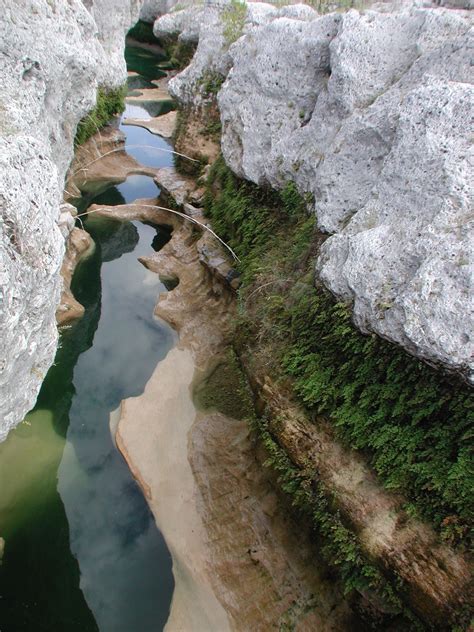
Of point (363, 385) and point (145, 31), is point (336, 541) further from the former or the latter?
point (145, 31)

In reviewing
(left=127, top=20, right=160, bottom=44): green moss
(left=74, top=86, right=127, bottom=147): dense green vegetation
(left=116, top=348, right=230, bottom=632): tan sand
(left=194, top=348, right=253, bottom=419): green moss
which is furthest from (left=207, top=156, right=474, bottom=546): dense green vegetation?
(left=127, top=20, right=160, bottom=44): green moss

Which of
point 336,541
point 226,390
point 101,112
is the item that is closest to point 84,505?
point 226,390

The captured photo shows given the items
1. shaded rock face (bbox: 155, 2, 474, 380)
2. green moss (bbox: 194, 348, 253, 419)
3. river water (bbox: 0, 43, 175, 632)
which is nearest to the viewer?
shaded rock face (bbox: 155, 2, 474, 380)

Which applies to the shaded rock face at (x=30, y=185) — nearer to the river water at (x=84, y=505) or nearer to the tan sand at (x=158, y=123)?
the river water at (x=84, y=505)

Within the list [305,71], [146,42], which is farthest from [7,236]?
[146,42]

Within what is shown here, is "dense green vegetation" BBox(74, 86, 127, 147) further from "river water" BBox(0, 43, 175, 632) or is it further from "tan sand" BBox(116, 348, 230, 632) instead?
"tan sand" BBox(116, 348, 230, 632)
